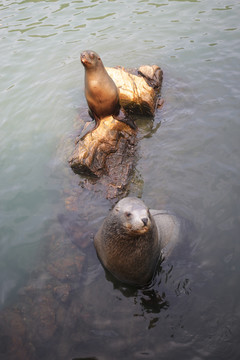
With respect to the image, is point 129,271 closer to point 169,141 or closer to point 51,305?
point 51,305

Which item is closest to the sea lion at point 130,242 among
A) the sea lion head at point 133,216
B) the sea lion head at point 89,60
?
the sea lion head at point 133,216

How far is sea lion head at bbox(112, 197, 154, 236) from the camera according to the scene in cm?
318

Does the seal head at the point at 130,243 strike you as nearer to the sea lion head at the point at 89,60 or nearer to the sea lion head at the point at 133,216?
the sea lion head at the point at 133,216

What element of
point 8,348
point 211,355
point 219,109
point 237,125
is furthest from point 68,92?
point 211,355

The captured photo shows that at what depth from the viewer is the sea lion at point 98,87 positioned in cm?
540

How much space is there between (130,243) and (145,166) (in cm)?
226

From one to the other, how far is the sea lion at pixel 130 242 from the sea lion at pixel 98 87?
2739mm

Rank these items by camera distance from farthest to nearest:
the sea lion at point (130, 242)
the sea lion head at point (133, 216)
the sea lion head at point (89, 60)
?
the sea lion head at point (89, 60), the sea lion at point (130, 242), the sea lion head at point (133, 216)

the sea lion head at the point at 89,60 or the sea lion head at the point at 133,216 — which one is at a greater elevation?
the sea lion head at the point at 89,60

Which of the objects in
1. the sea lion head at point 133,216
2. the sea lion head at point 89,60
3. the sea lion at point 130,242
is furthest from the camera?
the sea lion head at point 89,60

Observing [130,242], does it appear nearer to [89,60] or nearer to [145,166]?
[145,166]

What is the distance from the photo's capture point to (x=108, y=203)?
488 centimetres

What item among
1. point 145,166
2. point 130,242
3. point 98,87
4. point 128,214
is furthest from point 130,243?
point 98,87

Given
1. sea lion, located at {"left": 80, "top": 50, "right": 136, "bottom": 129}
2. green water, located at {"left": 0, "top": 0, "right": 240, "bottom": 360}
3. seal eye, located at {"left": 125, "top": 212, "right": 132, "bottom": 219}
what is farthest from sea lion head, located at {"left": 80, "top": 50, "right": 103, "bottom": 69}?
seal eye, located at {"left": 125, "top": 212, "right": 132, "bottom": 219}
